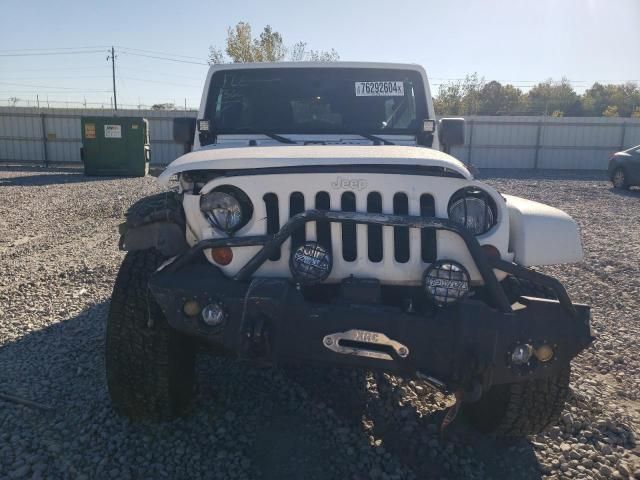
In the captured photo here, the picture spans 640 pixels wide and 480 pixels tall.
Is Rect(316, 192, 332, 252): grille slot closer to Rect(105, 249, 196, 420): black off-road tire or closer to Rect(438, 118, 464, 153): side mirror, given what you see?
Rect(105, 249, 196, 420): black off-road tire

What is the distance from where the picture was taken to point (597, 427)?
3258 millimetres

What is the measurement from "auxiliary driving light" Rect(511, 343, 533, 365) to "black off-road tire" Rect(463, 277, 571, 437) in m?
0.36

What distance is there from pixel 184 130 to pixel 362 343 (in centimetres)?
272

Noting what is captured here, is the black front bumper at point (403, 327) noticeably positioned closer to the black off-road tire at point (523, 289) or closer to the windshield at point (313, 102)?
the black off-road tire at point (523, 289)

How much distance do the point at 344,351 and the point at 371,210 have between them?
0.69 meters

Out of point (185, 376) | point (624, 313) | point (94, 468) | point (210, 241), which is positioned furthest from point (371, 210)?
point (624, 313)

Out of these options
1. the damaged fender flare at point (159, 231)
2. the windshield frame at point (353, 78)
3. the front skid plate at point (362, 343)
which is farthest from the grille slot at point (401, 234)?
the windshield frame at point (353, 78)

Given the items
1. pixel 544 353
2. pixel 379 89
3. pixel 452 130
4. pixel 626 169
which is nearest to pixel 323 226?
pixel 544 353

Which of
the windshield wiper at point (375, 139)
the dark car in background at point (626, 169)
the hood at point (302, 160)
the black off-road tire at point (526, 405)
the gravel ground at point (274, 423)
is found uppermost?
the windshield wiper at point (375, 139)

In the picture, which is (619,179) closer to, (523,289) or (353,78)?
(353,78)

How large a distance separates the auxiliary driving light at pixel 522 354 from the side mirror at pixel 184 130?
3.07 m

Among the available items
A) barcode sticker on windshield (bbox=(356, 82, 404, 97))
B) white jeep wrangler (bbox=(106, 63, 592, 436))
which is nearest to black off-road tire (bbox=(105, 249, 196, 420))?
white jeep wrangler (bbox=(106, 63, 592, 436))

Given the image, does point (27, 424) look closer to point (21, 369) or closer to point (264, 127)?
point (21, 369)

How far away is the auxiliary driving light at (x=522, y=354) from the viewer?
2395 millimetres
